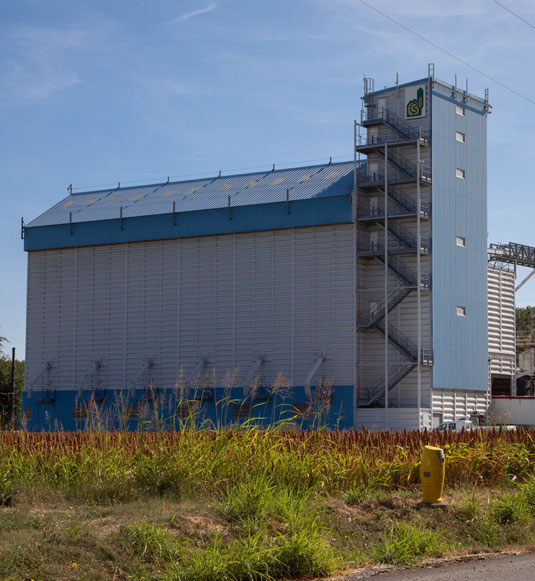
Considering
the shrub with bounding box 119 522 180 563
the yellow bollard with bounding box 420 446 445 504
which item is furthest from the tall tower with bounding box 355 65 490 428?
the shrub with bounding box 119 522 180 563

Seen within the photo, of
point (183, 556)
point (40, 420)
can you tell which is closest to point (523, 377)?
point (40, 420)

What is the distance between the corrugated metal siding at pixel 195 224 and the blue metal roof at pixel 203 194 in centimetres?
62

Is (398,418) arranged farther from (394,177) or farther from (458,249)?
(394,177)

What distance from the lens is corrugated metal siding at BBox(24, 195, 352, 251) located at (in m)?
58.2

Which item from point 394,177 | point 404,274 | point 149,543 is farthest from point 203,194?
point 149,543

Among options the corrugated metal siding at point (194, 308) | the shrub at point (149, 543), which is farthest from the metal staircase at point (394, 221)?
the shrub at point (149, 543)

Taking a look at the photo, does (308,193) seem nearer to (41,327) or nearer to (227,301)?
(227,301)

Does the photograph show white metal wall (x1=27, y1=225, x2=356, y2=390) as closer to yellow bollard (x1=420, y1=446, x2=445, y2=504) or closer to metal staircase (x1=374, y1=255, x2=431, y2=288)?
metal staircase (x1=374, y1=255, x2=431, y2=288)

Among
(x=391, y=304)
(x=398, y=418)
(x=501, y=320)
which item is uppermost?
(x=391, y=304)

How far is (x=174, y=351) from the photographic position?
204 ft

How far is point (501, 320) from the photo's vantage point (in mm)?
64938

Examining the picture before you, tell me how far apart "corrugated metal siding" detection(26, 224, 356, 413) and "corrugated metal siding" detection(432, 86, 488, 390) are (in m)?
5.56

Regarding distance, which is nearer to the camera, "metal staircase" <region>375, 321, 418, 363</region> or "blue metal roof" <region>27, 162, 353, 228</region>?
"metal staircase" <region>375, 321, 418, 363</region>

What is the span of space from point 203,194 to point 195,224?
4061 mm
